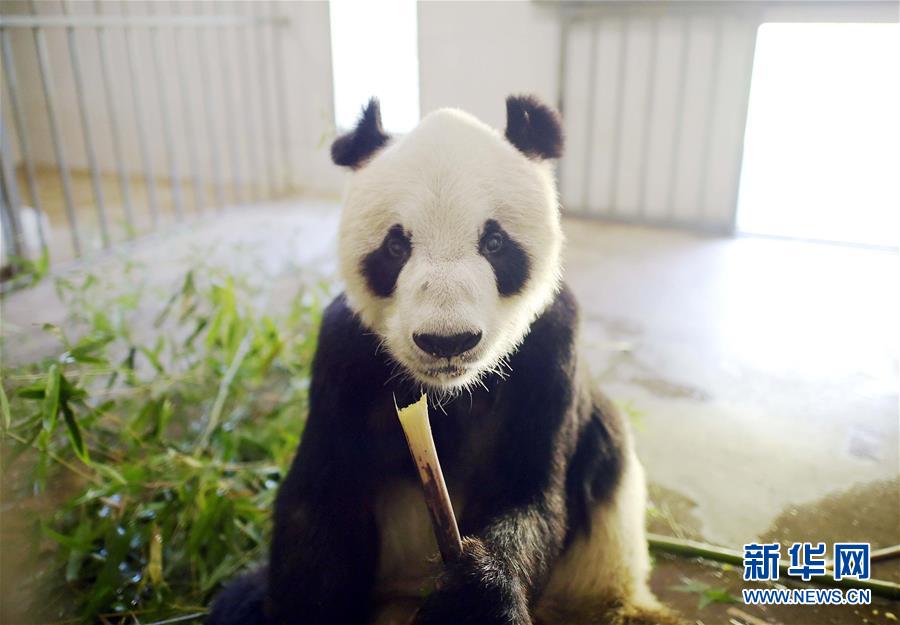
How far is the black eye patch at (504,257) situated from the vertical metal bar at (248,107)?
19.0ft

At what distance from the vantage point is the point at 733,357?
149 inches

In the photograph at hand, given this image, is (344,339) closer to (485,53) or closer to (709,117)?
(485,53)

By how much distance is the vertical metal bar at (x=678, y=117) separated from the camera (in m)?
5.60

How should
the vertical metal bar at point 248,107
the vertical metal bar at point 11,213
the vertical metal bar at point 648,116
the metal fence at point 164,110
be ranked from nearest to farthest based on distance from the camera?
1. the vertical metal bar at point 11,213
2. the vertical metal bar at point 648,116
3. the metal fence at point 164,110
4. the vertical metal bar at point 248,107

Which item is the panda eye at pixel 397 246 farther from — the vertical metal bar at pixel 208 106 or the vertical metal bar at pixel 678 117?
the vertical metal bar at pixel 208 106

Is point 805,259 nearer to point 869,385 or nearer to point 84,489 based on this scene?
point 869,385

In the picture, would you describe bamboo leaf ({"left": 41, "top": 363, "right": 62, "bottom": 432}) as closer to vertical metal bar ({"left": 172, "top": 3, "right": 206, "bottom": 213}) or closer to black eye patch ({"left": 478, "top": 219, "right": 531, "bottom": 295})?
black eye patch ({"left": 478, "top": 219, "right": 531, "bottom": 295})

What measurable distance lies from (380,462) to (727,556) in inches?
48.9

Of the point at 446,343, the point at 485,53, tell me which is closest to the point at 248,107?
the point at 485,53

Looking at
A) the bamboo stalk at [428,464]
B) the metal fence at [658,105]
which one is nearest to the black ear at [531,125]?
the bamboo stalk at [428,464]

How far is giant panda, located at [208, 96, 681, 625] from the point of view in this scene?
4.79ft

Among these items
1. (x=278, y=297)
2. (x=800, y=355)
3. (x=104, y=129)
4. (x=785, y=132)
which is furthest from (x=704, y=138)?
(x=104, y=129)

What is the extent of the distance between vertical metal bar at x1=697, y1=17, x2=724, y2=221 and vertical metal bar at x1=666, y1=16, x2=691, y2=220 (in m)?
0.19

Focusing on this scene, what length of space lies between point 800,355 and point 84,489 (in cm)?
327
